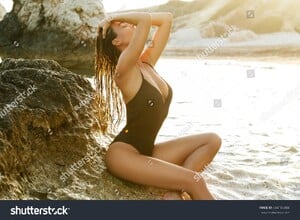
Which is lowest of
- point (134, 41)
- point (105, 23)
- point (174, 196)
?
point (174, 196)

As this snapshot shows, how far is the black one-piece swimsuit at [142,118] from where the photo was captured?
3818 millimetres

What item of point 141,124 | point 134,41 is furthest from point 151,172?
point 134,41

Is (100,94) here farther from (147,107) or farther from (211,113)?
(211,113)

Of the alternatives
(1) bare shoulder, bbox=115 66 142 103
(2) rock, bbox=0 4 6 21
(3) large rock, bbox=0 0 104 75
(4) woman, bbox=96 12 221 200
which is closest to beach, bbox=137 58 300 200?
(4) woman, bbox=96 12 221 200

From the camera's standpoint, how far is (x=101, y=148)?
4.20m

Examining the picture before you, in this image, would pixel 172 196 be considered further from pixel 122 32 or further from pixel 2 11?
pixel 2 11

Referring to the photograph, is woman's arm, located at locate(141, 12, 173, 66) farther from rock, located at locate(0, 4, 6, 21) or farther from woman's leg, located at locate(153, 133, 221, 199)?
rock, located at locate(0, 4, 6, 21)

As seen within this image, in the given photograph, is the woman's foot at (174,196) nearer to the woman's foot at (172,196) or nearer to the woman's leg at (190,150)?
the woman's foot at (172,196)

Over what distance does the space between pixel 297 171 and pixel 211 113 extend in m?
2.94

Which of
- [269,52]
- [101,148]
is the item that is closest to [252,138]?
[101,148]

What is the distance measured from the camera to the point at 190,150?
4.09 meters

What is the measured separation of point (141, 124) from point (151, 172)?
37 cm

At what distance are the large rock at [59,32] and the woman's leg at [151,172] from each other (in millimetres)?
14447

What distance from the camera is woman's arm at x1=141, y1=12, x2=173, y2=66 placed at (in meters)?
4.36
